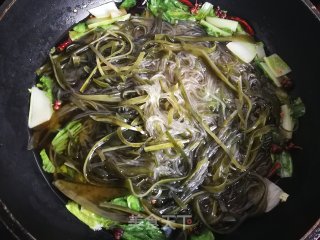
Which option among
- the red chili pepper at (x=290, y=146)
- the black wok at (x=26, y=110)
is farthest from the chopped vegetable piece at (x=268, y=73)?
the red chili pepper at (x=290, y=146)

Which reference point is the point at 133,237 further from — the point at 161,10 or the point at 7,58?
the point at 161,10

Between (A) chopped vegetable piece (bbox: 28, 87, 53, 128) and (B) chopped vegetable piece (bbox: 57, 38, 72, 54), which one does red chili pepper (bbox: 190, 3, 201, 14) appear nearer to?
(B) chopped vegetable piece (bbox: 57, 38, 72, 54)

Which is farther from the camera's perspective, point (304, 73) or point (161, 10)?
point (161, 10)

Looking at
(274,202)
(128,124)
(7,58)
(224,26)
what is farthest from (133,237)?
(224,26)

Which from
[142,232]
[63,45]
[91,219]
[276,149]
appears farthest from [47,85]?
[276,149]

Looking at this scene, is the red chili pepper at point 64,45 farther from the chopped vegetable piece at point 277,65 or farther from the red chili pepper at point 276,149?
the red chili pepper at point 276,149
